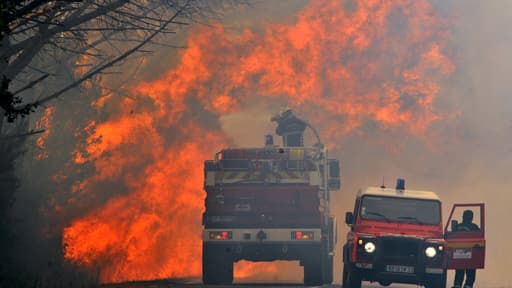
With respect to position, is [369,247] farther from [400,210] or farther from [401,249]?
[400,210]

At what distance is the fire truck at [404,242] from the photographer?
20.5 meters

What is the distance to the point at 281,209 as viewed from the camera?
25.0 m

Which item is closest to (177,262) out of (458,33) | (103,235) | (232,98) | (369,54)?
(103,235)

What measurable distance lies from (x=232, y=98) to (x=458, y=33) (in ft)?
37.4

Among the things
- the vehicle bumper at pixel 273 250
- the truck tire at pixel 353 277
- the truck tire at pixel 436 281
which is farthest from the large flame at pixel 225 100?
the truck tire at pixel 436 281

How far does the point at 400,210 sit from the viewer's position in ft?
71.4

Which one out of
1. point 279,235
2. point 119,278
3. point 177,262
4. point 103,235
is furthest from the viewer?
point 177,262

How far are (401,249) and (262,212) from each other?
17.2 feet

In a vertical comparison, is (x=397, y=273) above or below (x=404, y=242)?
below

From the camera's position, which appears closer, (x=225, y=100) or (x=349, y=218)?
(x=349, y=218)

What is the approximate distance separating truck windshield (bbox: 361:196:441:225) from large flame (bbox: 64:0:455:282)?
56.3 ft

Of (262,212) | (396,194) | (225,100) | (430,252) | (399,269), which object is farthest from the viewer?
(225,100)

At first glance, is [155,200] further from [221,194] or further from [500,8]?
[500,8]

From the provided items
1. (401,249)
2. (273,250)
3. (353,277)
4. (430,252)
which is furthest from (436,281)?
(273,250)
